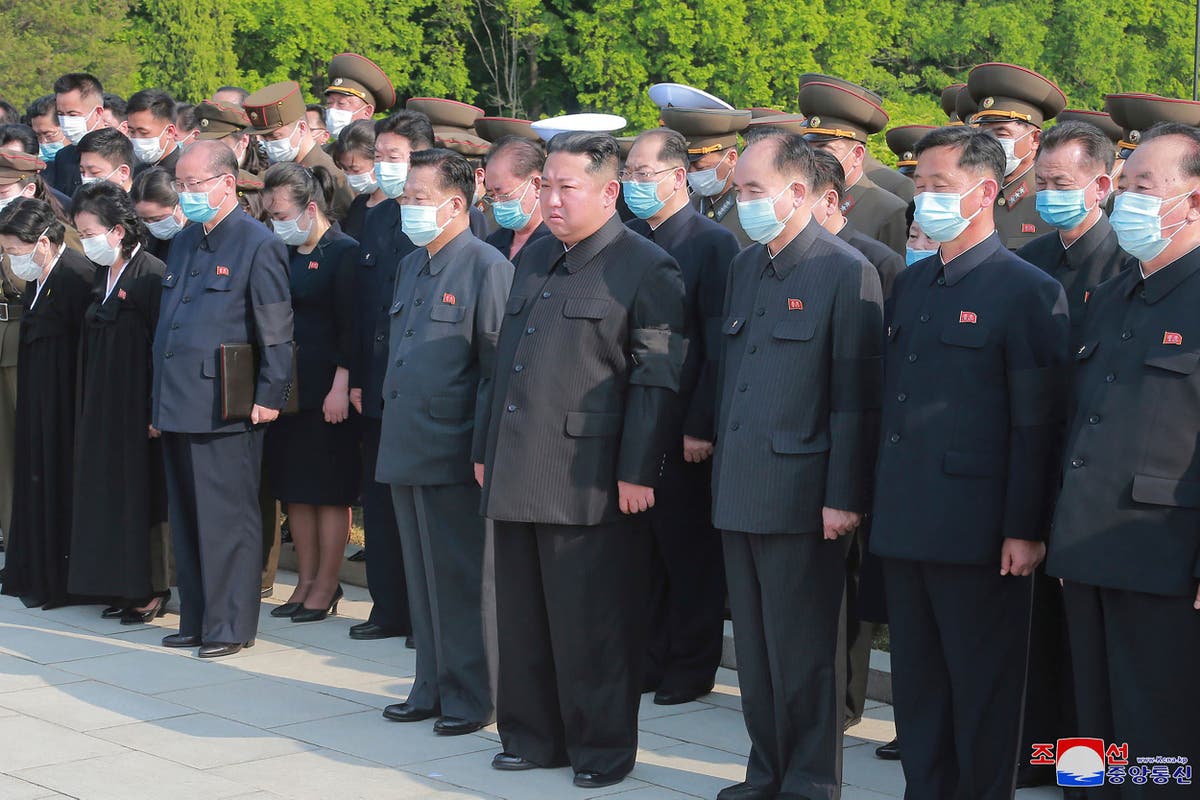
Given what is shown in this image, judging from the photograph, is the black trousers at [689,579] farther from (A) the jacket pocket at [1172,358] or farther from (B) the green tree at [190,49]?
(B) the green tree at [190,49]

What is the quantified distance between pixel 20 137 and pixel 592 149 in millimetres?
6477

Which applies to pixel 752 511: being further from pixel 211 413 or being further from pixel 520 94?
pixel 520 94

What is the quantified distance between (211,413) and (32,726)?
1.79m

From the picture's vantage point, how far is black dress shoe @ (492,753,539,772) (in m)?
6.11

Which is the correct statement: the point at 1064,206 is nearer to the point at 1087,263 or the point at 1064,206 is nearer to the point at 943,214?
the point at 1087,263

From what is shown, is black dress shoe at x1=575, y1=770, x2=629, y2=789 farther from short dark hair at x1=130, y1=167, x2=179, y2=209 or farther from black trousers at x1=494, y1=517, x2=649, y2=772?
short dark hair at x1=130, y1=167, x2=179, y2=209

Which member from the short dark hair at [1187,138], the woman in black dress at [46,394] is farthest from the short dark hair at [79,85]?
the short dark hair at [1187,138]

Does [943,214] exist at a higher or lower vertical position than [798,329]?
higher

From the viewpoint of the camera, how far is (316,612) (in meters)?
8.70

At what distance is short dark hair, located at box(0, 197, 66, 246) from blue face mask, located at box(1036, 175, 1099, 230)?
5.49 m

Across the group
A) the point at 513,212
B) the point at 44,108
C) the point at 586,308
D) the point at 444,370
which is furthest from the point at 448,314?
the point at 44,108

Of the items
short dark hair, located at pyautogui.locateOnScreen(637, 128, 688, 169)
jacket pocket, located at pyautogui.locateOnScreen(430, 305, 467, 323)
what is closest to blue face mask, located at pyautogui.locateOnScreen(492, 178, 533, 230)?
short dark hair, located at pyautogui.locateOnScreen(637, 128, 688, 169)

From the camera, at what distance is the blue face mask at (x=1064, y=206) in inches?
237

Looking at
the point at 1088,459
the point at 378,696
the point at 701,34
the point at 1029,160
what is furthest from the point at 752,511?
the point at 701,34
